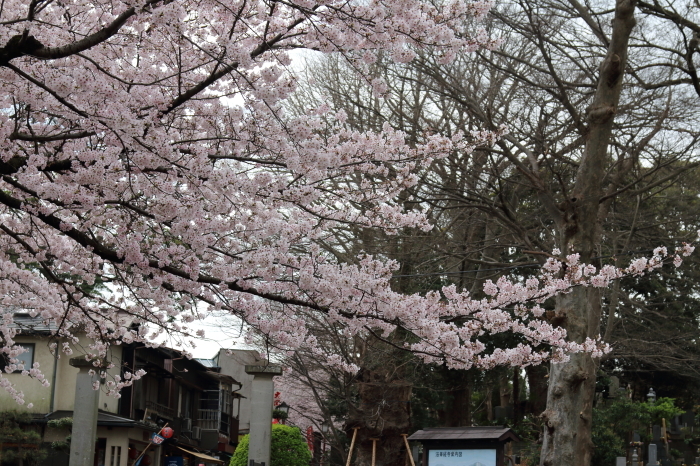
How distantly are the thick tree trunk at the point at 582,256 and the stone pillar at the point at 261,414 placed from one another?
22.6ft

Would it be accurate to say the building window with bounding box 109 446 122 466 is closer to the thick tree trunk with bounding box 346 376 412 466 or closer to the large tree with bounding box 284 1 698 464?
the thick tree trunk with bounding box 346 376 412 466

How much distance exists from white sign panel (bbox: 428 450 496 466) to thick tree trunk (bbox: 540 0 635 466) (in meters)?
1.79

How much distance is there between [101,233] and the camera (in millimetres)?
8008

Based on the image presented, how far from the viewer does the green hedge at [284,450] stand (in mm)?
18062

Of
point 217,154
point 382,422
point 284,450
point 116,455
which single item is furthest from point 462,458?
point 116,455

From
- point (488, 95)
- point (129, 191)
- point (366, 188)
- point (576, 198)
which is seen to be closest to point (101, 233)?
Answer: point (129, 191)

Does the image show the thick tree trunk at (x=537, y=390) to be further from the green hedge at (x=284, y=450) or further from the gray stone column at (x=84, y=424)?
the gray stone column at (x=84, y=424)

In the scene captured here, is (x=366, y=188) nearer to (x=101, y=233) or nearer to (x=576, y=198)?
(x=101, y=233)

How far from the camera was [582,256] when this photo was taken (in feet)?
32.7

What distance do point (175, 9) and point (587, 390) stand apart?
8.43 m

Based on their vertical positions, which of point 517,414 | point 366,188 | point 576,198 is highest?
point 576,198

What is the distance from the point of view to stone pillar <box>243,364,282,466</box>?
1495cm

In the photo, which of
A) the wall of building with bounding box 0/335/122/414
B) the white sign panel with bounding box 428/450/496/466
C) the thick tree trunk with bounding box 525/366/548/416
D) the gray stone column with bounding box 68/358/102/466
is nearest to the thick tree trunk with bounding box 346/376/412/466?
the white sign panel with bounding box 428/450/496/466

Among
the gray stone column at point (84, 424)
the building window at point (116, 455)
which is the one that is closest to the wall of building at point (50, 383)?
the building window at point (116, 455)
